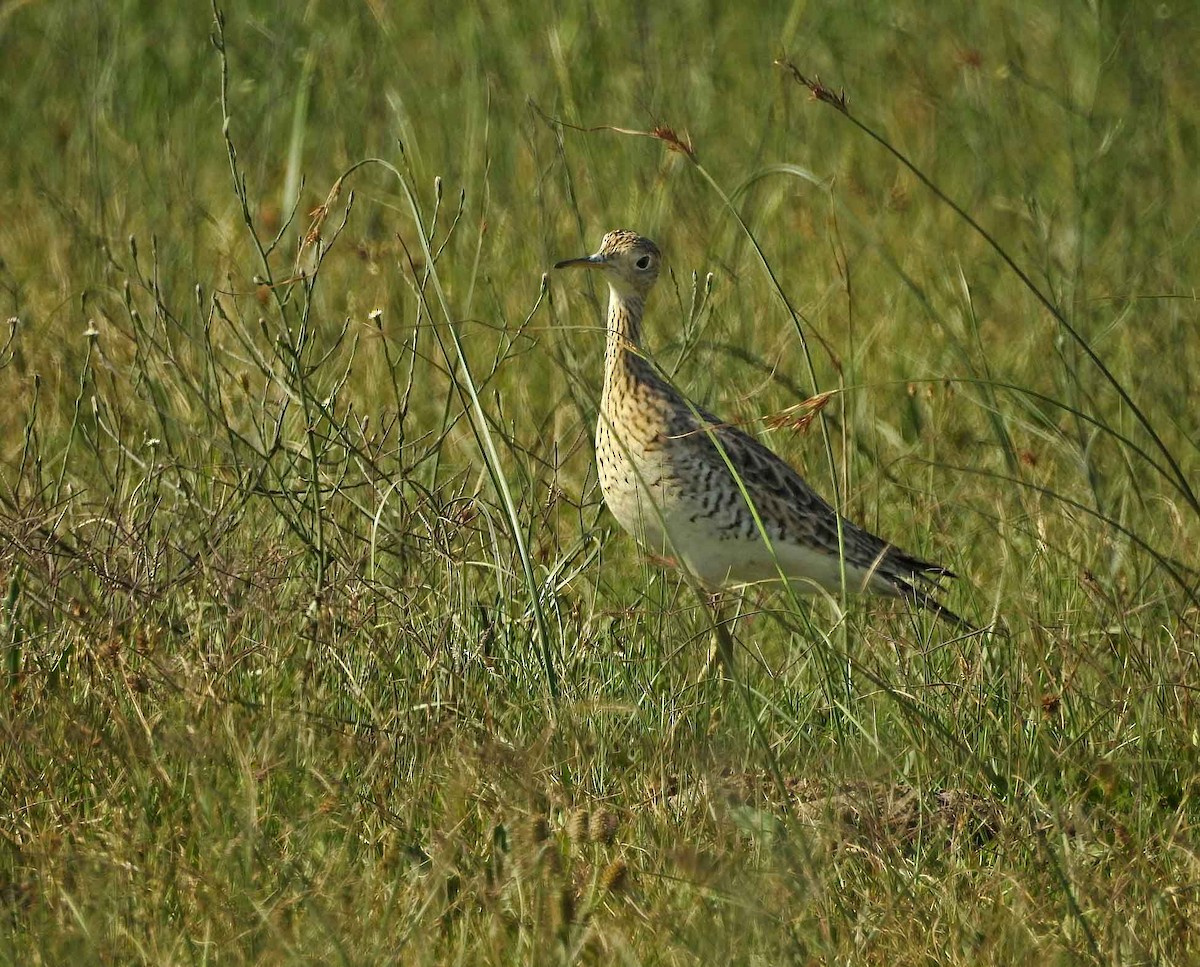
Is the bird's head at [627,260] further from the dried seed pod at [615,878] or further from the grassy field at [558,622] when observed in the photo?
the dried seed pod at [615,878]

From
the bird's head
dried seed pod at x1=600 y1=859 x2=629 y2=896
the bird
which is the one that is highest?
the bird's head

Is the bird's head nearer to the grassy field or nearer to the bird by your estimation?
the bird

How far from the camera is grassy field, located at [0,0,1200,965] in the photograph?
319 centimetres

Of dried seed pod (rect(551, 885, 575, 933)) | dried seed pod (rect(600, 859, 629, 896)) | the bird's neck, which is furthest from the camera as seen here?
the bird's neck

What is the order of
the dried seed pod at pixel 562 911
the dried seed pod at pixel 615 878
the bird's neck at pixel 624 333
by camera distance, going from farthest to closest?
1. the bird's neck at pixel 624 333
2. the dried seed pod at pixel 615 878
3. the dried seed pod at pixel 562 911

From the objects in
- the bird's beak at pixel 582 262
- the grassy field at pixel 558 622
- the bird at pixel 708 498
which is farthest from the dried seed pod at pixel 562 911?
the bird's beak at pixel 582 262

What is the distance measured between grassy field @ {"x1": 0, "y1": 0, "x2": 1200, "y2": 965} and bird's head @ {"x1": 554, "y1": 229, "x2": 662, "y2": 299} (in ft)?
0.78

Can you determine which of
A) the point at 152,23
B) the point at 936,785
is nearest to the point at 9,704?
the point at 936,785

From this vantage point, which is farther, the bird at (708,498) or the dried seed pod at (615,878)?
the bird at (708,498)

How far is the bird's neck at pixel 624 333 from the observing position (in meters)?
5.04

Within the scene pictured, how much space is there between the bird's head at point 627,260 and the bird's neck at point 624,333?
35mm

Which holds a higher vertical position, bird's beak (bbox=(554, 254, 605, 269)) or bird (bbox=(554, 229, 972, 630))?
bird's beak (bbox=(554, 254, 605, 269))

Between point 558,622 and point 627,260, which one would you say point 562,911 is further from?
point 627,260

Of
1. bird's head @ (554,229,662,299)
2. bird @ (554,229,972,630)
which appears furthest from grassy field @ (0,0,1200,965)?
bird's head @ (554,229,662,299)
